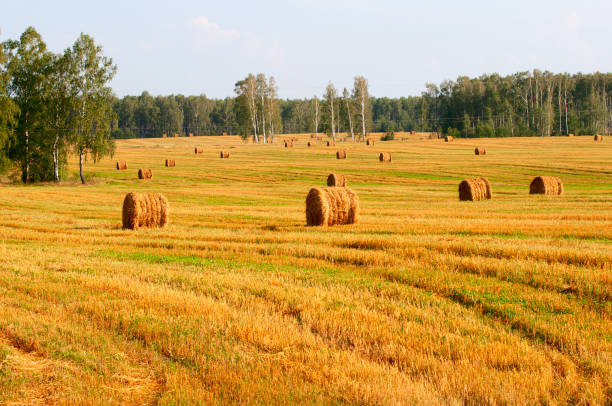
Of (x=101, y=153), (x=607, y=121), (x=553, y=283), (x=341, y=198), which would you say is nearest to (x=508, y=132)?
(x=607, y=121)

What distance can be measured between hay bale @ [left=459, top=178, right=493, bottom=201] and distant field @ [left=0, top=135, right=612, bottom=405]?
35.0 ft

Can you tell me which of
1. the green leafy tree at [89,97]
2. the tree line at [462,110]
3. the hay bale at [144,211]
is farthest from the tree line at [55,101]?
the tree line at [462,110]

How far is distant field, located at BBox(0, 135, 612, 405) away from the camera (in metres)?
5.51

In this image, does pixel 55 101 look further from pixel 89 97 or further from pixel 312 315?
pixel 312 315

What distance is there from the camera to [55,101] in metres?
47.8

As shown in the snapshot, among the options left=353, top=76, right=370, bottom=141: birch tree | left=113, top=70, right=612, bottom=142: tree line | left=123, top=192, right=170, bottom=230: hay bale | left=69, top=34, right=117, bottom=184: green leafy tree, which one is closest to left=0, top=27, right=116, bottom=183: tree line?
left=69, top=34, right=117, bottom=184: green leafy tree

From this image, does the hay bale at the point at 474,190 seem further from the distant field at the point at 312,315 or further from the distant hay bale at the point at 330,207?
the distant hay bale at the point at 330,207

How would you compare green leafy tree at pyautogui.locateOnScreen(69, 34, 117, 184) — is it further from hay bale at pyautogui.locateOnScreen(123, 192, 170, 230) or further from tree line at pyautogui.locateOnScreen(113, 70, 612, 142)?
tree line at pyautogui.locateOnScreen(113, 70, 612, 142)

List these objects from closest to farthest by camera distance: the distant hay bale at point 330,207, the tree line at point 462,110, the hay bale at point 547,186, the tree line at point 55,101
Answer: the distant hay bale at point 330,207 → the hay bale at point 547,186 → the tree line at point 55,101 → the tree line at point 462,110

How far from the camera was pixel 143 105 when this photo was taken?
→ 17500 centimetres

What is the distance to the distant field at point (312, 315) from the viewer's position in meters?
5.51

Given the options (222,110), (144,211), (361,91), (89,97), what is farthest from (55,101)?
(222,110)

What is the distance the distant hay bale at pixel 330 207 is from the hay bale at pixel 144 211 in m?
4.80

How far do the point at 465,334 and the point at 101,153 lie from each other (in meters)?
45.9
